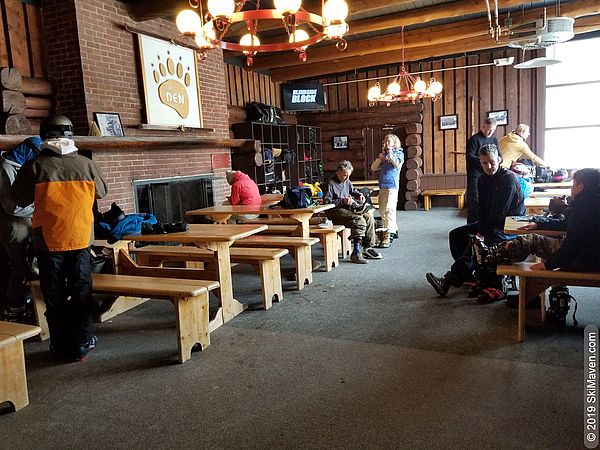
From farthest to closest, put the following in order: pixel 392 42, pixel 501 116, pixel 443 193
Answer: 1. pixel 443 193
2. pixel 501 116
3. pixel 392 42

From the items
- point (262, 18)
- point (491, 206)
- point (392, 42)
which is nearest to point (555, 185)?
point (491, 206)

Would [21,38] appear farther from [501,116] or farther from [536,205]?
[501,116]

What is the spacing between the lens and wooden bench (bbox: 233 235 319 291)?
16.2ft

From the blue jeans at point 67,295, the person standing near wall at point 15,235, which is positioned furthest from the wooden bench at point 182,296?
the person standing near wall at point 15,235

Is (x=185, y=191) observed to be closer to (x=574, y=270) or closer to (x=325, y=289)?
(x=325, y=289)

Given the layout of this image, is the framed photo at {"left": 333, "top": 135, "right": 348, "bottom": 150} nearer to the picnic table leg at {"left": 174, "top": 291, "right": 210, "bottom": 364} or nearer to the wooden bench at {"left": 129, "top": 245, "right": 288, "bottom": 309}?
the wooden bench at {"left": 129, "top": 245, "right": 288, "bottom": 309}

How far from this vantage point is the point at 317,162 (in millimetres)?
12297

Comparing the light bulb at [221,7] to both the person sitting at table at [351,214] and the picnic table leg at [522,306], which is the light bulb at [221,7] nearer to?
the picnic table leg at [522,306]

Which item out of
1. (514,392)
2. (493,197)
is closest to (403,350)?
(514,392)

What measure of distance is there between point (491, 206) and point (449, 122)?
7597 millimetres

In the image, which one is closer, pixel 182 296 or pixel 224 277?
pixel 182 296

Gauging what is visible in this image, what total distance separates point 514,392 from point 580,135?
30.6 feet

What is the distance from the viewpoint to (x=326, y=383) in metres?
2.89

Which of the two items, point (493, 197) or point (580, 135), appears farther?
point (580, 135)
